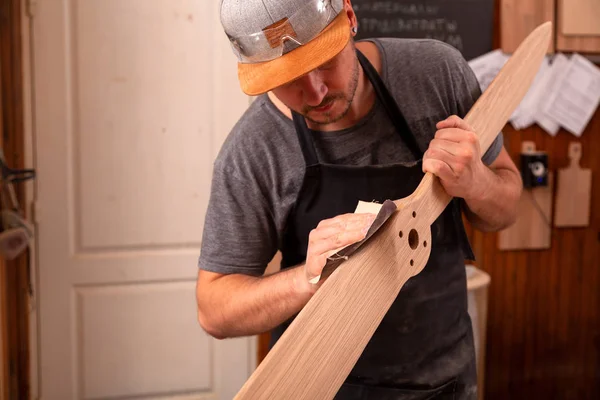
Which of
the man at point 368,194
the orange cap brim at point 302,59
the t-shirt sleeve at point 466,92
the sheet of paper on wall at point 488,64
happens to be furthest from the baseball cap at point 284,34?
the sheet of paper on wall at point 488,64

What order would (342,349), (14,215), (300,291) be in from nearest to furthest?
(342,349), (300,291), (14,215)

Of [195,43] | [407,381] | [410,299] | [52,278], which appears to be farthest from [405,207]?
[52,278]

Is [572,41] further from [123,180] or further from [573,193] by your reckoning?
[123,180]

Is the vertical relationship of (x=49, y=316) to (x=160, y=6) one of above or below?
below

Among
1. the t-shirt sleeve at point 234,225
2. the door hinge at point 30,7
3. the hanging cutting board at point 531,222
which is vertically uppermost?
the door hinge at point 30,7

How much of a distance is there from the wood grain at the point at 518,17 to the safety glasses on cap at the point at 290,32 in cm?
174

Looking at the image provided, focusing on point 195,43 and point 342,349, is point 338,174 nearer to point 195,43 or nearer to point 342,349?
point 342,349

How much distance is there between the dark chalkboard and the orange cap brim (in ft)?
4.90

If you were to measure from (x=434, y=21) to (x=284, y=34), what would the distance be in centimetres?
167

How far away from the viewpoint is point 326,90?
939 mm

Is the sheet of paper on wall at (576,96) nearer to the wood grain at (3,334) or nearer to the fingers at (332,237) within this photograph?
the fingers at (332,237)

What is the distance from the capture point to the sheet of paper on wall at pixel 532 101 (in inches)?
95.0

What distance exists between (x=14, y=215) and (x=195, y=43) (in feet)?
3.02

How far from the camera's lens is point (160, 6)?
219cm
